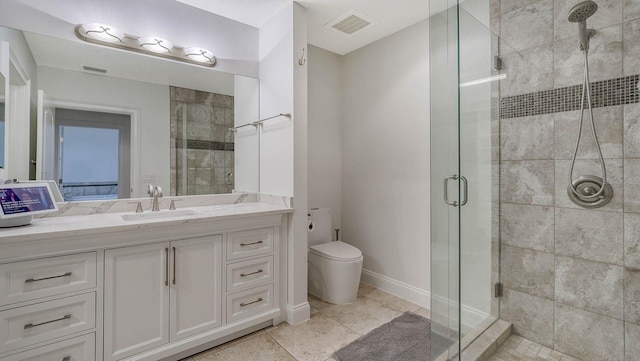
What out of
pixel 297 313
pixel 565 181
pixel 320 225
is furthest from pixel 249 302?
pixel 565 181

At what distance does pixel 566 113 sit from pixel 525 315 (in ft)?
4.23

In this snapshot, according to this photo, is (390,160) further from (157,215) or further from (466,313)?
(157,215)

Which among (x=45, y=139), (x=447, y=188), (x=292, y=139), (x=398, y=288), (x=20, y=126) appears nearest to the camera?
(x=447, y=188)

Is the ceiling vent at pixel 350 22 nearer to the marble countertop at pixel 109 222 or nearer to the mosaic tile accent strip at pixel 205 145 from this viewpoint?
the mosaic tile accent strip at pixel 205 145

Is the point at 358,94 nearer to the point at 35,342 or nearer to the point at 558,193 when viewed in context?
the point at 558,193

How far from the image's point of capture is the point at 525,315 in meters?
1.97

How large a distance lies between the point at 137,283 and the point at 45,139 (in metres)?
1.02

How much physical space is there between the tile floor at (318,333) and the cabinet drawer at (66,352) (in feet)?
1.70

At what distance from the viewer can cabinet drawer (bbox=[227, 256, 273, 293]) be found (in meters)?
1.93

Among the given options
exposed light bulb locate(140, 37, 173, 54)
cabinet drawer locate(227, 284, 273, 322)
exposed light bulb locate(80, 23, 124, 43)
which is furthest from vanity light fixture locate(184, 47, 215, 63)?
cabinet drawer locate(227, 284, 273, 322)

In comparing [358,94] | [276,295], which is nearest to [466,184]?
[276,295]

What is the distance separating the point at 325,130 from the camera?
310cm

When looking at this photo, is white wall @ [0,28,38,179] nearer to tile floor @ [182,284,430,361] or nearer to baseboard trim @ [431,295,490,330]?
tile floor @ [182,284,430,361]

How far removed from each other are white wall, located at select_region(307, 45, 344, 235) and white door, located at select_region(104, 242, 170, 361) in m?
1.59
